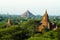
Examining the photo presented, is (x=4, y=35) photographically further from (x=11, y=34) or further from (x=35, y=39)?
(x=35, y=39)

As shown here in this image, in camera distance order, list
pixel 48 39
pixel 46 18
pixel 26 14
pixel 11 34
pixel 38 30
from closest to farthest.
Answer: pixel 48 39, pixel 11 34, pixel 38 30, pixel 46 18, pixel 26 14

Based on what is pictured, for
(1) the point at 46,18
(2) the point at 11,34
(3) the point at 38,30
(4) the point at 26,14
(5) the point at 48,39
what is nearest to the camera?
(5) the point at 48,39

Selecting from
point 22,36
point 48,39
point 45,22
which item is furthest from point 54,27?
point 48,39

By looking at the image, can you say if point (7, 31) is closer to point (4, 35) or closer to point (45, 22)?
point (4, 35)

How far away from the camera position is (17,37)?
117 ft

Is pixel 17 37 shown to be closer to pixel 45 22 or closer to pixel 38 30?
pixel 38 30

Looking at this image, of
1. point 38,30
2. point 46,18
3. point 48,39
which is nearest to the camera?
point 48,39

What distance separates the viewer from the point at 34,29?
144 ft

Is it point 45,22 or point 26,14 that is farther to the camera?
point 26,14

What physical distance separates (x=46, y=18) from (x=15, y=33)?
1213 cm

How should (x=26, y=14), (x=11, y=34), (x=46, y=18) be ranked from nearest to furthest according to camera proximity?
(x=11, y=34)
(x=46, y=18)
(x=26, y=14)

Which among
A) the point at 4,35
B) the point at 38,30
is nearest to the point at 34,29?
the point at 38,30

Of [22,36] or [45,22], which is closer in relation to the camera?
[22,36]

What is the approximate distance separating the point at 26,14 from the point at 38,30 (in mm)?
154633
